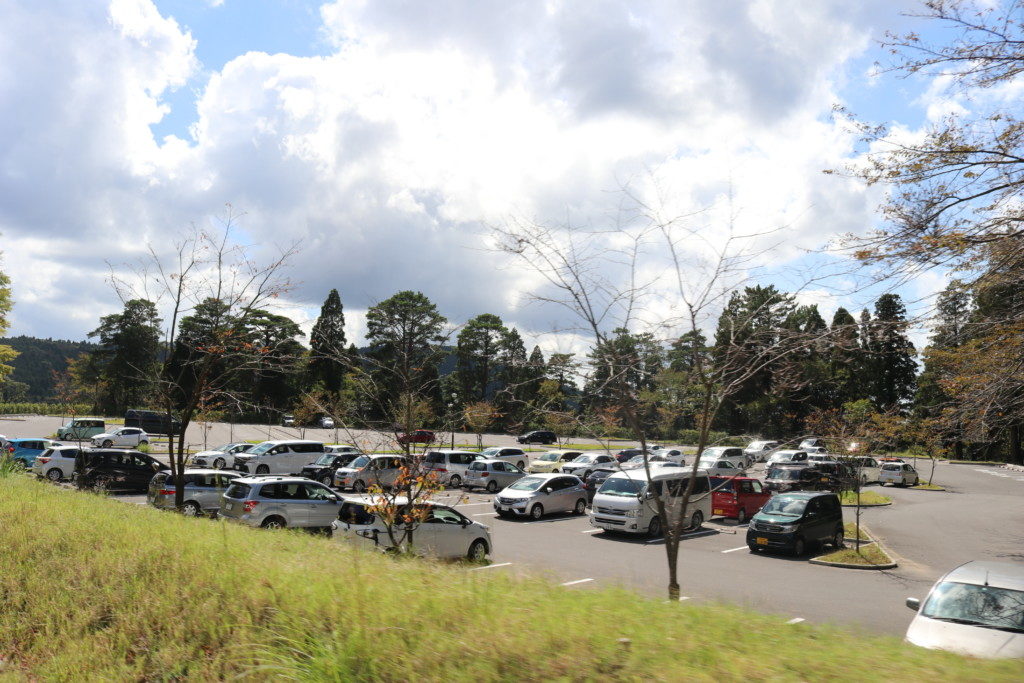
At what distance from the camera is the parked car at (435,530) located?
1348cm

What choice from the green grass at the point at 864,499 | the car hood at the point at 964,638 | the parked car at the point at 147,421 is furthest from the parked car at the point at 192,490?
the parked car at the point at 147,421

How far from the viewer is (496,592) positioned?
16.3 feet

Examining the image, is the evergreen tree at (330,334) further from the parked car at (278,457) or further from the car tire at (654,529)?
the car tire at (654,529)

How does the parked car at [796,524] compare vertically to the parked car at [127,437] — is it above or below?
below

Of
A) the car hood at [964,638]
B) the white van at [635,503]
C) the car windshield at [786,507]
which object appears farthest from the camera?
the white van at [635,503]

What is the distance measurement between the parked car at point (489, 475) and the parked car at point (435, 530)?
17123 millimetres

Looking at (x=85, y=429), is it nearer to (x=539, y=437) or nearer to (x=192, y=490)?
(x=192, y=490)

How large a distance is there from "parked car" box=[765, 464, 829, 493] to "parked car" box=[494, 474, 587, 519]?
857 cm

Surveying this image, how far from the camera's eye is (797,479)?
29.5m

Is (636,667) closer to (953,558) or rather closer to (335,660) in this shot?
(335,660)

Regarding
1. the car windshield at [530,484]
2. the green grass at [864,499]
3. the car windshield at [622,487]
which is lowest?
the green grass at [864,499]

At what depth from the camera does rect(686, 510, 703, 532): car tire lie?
22.1 metres

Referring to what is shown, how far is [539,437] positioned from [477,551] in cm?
5217

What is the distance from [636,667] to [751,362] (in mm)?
5474
